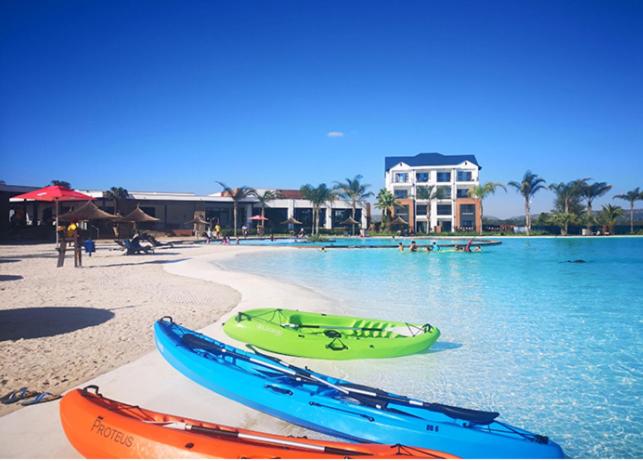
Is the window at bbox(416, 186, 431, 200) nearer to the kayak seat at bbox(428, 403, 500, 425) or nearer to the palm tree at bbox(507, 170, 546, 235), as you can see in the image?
the palm tree at bbox(507, 170, 546, 235)

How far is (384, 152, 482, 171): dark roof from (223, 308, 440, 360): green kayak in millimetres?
56073

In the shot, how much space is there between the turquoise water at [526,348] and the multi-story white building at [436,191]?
3929 cm

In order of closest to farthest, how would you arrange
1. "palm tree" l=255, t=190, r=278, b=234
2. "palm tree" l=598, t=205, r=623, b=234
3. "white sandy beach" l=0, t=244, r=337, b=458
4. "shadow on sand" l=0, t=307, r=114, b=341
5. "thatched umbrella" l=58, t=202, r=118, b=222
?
"white sandy beach" l=0, t=244, r=337, b=458, "shadow on sand" l=0, t=307, r=114, b=341, "thatched umbrella" l=58, t=202, r=118, b=222, "palm tree" l=255, t=190, r=278, b=234, "palm tree" l=598, t=205, r=623, b=234

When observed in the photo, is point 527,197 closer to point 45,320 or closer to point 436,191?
point 436,191

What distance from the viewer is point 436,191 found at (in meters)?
57.1

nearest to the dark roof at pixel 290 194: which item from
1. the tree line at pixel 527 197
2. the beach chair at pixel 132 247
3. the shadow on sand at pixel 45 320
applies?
the tree line at pixel 527 197

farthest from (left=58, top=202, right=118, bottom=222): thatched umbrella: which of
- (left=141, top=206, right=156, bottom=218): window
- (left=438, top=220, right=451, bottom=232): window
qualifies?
(left=438, top=220, right=451, bottom=232): window

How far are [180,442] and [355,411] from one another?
1.68 metres

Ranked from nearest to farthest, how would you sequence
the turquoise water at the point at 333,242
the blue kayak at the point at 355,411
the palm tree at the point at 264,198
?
the blue kayak at the point at 355,411
the turquoise water at the point at 333,242
the palm tree at the point at 264,198

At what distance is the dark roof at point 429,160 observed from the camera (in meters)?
60.6

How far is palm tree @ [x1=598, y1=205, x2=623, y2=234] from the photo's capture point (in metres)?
53.6

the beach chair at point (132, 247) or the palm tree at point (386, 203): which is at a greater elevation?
the palm tree at point (386, 203)

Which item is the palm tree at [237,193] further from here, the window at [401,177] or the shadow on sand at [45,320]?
the shadow on sand at [45,320]

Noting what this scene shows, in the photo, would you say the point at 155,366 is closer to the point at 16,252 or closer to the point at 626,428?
the point at 626,428
